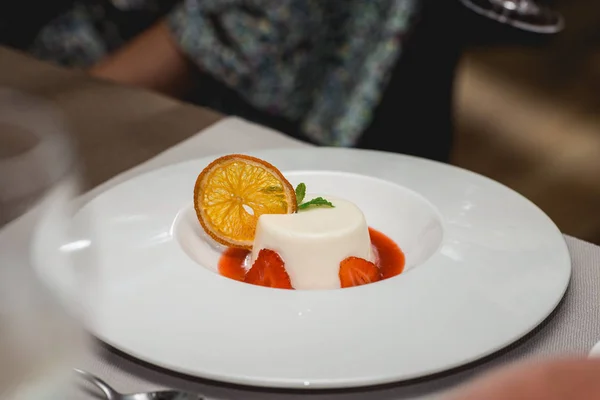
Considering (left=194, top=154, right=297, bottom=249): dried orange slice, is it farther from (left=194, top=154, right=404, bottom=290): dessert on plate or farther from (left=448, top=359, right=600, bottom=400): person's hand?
(left=448, top=359, right=600, bottom=400): person's hand

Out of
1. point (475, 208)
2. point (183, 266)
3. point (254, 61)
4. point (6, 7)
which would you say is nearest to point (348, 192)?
point (475, 208)

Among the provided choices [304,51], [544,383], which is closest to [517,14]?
[304,51]

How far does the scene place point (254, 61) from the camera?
70.5 inches

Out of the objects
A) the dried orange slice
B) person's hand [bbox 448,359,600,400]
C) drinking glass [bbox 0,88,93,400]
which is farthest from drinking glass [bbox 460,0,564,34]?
person's hand [bbox 448,359,600,400]

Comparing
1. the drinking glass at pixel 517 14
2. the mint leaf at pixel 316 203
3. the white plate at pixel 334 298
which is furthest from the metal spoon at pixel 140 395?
the drinking glass at pixel 517 14

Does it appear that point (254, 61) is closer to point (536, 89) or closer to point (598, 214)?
point (598, 214)

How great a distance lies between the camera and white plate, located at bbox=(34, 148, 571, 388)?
63 cm

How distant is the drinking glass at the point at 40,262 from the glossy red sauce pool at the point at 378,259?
13.9 inches

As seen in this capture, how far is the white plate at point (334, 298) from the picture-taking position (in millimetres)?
628

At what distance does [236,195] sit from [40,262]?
494 mm

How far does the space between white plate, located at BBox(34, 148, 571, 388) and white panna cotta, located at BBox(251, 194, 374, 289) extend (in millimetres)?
93

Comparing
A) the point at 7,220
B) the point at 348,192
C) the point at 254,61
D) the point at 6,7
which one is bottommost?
the point at 6,7

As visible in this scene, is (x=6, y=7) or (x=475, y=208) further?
(x=6, y=7)

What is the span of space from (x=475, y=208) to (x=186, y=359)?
1.51ft
